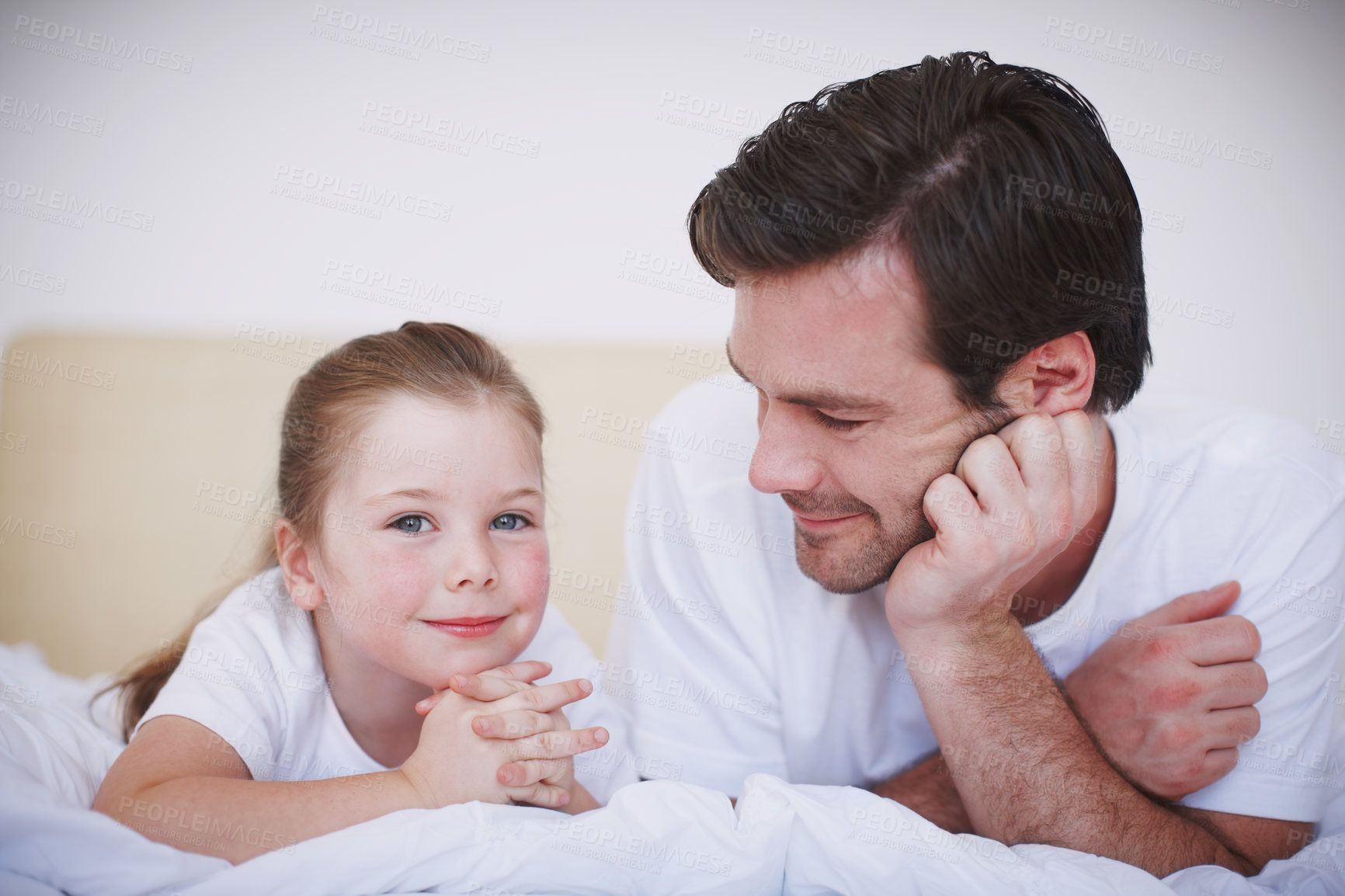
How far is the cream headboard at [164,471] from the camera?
3049mm

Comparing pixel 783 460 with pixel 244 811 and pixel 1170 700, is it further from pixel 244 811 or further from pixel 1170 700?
pixel 244 811

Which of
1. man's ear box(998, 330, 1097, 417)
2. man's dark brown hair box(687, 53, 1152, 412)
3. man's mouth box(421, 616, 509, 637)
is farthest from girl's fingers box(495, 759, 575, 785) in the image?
man's ear box(998, 330, 1097, 417)

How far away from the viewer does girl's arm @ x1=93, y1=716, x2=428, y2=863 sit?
1377 mm

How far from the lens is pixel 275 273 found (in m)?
3.10

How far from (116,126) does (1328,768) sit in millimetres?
3436

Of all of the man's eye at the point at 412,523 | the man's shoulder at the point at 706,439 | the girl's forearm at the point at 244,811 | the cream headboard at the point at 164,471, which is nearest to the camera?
the girl's forearm at the point at 244,811

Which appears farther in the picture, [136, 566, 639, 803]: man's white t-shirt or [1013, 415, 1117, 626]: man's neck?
[1013, 415, 1117, 626]: man's neck

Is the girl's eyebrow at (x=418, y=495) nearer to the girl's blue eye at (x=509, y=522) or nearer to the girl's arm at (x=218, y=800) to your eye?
the girl's blue eye at (x=509, y=522)

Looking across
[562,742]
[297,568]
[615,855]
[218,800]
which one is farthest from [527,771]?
[297,568]

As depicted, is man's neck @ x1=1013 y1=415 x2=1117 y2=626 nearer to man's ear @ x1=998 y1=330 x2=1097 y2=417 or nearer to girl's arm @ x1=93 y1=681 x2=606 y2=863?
man's ear @ x1=998 y1=330 x2=1097 y2=417

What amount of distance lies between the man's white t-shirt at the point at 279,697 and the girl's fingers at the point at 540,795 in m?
0.27

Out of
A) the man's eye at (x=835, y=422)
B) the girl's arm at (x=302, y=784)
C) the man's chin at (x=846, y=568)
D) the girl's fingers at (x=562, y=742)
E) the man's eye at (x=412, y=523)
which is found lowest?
the girl's arm at (x=302, y=784)

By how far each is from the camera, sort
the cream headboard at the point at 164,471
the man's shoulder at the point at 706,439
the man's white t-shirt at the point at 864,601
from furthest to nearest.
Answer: the cream headboard at the point at 164,471, the man's shoulder at the point at 706,439, the man's white t-shirt at the point at 864,601

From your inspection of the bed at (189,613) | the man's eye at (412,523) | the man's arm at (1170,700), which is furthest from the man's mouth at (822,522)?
the man's eye at (412,523)
